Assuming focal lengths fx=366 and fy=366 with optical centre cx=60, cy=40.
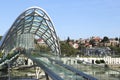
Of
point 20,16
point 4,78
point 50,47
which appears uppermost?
point 20,16

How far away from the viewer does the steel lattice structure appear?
73.7m

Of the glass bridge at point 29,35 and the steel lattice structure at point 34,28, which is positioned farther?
the steel lattice structure at point 34,28

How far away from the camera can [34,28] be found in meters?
87.2

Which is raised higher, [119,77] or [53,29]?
[53,29]

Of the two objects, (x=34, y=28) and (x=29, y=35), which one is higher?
(x=34, y=28)

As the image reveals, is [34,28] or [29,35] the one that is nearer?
[34,28]

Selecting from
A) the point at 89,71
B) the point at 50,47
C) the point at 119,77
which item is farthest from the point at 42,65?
the point at 50,47

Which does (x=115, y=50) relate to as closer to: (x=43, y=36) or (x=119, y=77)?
(x=43, y=36)

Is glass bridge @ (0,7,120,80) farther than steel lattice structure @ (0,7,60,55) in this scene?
No

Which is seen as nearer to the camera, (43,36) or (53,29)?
(53,29)

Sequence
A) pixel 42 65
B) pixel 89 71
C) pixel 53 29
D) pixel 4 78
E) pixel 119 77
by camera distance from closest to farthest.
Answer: pixel 119 77 → pixel 89 71 → pixel 42 65 → pixel 4 78 → pixel 53 29

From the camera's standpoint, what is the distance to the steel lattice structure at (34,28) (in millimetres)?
73688

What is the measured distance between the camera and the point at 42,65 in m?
35.2

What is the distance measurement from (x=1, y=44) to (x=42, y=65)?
151 feet
